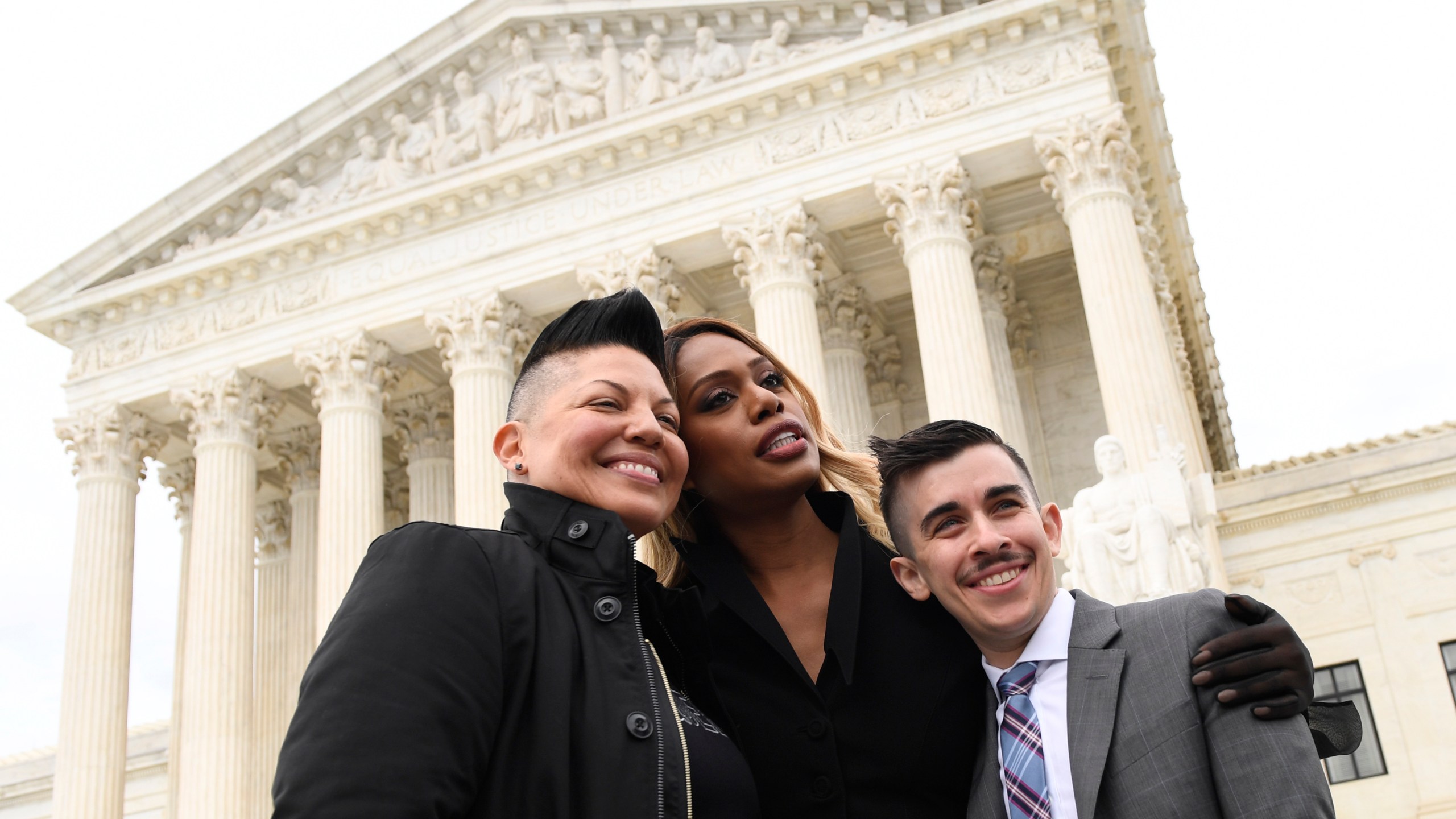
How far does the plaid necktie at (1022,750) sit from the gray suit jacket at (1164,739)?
0.18ft

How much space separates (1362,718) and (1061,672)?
19500 mm

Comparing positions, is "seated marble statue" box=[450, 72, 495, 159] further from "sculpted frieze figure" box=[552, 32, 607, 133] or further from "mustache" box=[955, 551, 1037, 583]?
"mustache" box=[955, 551, 1037, 583]

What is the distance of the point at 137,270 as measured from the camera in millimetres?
28188

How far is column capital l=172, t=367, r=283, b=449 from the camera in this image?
26453 millimetres

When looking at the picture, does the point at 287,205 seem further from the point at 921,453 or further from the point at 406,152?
the point at 921,453

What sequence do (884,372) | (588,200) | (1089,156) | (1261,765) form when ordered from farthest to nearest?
(884,372) < (588,200) < (1089,156) < (1261,765)

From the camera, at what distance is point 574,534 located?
307 centimetres

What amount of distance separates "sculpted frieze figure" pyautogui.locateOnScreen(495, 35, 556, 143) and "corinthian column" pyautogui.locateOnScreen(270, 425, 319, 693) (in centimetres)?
994

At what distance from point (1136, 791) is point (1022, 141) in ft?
65.6

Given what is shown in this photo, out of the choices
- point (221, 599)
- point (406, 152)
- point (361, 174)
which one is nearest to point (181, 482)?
point (221, 599)

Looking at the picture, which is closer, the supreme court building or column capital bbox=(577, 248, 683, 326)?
the supreme court building

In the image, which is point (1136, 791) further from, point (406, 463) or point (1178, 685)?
point (406, 463)

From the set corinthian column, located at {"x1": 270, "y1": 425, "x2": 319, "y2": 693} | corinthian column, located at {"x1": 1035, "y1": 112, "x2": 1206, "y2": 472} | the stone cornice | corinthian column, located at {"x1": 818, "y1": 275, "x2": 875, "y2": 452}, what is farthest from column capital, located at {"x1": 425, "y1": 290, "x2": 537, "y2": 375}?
corinthian column, located at {"x1": 1035, "y1": 112, "x2": 1206, "y2": 472}

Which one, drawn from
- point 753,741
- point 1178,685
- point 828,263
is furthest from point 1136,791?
point 828,263
